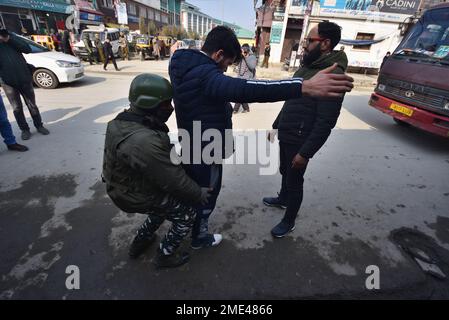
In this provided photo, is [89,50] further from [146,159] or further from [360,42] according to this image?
[360,42]

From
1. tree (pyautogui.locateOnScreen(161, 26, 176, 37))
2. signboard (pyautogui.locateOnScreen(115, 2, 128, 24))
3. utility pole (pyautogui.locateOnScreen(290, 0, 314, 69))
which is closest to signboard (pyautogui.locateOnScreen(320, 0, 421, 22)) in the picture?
utility pole (pyautogui.locateOnScreen(290, 0, 314, 69))

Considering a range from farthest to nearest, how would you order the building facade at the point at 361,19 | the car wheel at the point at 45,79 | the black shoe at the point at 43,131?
the building facade at the point at 361,19, the car wheel at the point at 45,79, the black shoe at the point at 43,131

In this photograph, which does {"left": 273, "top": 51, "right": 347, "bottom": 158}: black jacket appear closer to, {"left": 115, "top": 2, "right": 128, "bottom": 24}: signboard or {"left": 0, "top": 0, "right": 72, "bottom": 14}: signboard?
{"left": 0, "top": 0, "right": 72, "bottom": 14}: signboard

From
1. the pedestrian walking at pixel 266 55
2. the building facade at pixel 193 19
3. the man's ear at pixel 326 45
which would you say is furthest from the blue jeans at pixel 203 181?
the building facade at pixel 193 19

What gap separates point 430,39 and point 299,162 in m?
5.09

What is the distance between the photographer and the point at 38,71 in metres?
7.62

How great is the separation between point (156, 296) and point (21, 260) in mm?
1274

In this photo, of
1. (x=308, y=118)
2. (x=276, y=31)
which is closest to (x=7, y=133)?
(x=308, y=118)

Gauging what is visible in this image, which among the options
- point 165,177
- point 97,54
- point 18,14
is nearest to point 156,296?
point 165,177

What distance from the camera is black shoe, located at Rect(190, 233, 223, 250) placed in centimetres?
223

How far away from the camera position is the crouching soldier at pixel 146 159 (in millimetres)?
1340

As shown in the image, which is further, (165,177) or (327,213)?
(327,213)

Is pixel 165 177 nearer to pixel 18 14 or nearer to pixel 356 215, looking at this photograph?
pixel 356 215

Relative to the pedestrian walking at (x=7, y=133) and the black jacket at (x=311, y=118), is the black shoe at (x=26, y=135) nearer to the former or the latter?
the pedestrian walking at (x=7, y=133)
